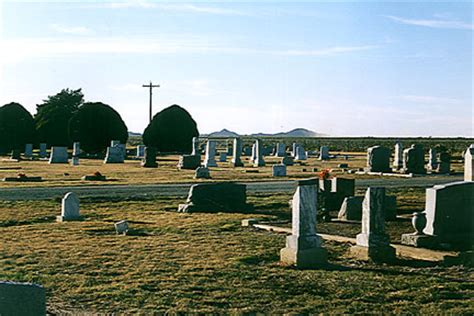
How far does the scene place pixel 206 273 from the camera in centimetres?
1091

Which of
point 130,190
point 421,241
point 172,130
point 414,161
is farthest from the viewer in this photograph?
point 172,130

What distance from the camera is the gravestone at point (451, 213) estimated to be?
1391 cm

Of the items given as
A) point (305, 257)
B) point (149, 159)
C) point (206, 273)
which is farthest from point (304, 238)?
point (149, 159)

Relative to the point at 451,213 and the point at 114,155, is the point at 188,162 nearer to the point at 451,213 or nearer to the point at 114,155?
the point at 114,155

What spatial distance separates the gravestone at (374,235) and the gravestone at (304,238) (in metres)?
0.91

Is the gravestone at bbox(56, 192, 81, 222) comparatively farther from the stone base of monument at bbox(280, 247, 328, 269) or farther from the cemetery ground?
the stone base of monument at bbox(280, 247, 328, 269)

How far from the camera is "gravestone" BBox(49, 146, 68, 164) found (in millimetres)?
47906

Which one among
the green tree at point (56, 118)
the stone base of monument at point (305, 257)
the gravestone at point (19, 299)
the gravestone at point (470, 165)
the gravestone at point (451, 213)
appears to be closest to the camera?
the gravestone at point (19, 299)

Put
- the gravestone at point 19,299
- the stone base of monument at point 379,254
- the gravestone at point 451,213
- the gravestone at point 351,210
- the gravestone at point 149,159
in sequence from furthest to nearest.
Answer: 1. the gravestone at point 149,159
2. the gravestone at point 351,210
3. the gravestone at point 451,213
4. the stone base of monument at point 379,254
5. the gravestone at point 19,299

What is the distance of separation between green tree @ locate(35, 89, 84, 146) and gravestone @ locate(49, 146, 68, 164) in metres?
16.4

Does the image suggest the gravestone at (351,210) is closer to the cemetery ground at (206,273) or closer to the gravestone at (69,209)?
the cemetery ground at (206,273)

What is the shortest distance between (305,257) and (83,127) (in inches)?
1998

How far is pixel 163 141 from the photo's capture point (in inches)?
2493

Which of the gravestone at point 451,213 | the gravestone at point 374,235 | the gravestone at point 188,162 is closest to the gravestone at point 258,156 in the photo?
the gravestone at point 188,162
